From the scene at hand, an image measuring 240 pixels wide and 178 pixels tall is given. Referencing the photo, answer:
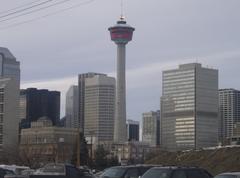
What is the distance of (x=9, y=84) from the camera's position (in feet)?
519

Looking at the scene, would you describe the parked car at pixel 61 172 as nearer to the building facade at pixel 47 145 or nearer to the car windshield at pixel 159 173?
the car windshield at pixel 159 173

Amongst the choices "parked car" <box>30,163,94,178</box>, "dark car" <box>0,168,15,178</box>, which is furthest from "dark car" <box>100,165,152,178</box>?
"dark car" <box>0,168,15,178</box>

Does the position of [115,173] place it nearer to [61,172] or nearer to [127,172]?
[127,172]

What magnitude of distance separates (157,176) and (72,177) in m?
8.87

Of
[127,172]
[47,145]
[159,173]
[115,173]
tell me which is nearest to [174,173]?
[159,173]

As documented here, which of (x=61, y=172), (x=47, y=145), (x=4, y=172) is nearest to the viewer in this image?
(x=61, y=172)

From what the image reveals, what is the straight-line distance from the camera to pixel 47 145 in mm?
137000

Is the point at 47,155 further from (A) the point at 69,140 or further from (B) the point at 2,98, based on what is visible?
(B) the point at 2,98

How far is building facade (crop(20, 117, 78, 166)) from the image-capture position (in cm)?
11888

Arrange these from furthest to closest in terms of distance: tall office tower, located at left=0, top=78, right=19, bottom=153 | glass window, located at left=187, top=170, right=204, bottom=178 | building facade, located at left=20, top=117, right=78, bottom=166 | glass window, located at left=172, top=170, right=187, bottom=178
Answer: tall office tower, located at left=0, top=78, right=19, bottom=153
building facade, located at left=20, top=117, right=78, bottom=166
glass window, located at left=187, top=170, right=204, bottom=178
glass window, located at left=172, top=170, right=187, bottom=178

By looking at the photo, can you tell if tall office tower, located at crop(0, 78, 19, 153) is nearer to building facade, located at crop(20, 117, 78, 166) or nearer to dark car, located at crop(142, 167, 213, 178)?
building facade, located at crop(20, 117, 78, 166)

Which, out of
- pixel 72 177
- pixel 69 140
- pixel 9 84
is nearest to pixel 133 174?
pixel 72 177

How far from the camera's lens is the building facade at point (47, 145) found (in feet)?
390

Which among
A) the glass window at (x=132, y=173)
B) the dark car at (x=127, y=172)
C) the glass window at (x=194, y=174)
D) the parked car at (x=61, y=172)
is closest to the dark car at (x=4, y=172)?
the parked car at (x=61, y=172)
